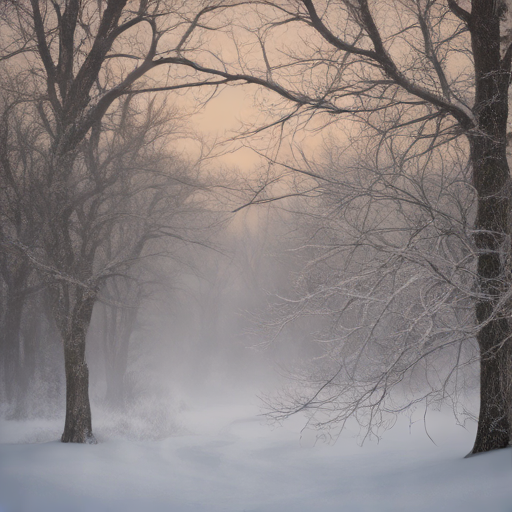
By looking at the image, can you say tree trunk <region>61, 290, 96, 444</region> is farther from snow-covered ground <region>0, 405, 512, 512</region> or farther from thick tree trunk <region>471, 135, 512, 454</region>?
thick tree trunk <region>471, 135, 512, 454</region>

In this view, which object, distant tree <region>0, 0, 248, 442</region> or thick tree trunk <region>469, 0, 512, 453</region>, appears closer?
thick tree trunk <region>469, 0, 512, 453</region>

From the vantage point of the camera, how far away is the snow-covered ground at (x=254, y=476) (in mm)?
5004

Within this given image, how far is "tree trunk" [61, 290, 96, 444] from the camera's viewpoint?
806cm

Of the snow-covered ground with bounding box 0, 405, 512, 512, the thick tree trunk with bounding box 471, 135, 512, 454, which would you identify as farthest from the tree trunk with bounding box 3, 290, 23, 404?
the thick tree trunk with bounding box 471, 135, 512, 454

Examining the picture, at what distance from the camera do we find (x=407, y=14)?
6.51 m

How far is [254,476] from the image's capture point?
7.70 meters

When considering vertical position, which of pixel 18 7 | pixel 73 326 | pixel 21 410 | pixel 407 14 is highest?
pixel 18 7

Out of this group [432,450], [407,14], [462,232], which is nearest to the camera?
Answer: [462,232]

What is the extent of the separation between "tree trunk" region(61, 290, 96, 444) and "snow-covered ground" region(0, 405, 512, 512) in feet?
1.57

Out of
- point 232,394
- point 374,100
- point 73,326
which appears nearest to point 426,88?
point 374,100

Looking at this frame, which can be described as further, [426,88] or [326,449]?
[326,449]

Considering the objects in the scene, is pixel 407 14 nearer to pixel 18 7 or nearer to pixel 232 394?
pixel 18 7

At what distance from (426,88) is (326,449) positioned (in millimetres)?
7048

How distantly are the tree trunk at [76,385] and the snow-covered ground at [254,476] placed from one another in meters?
0.48
